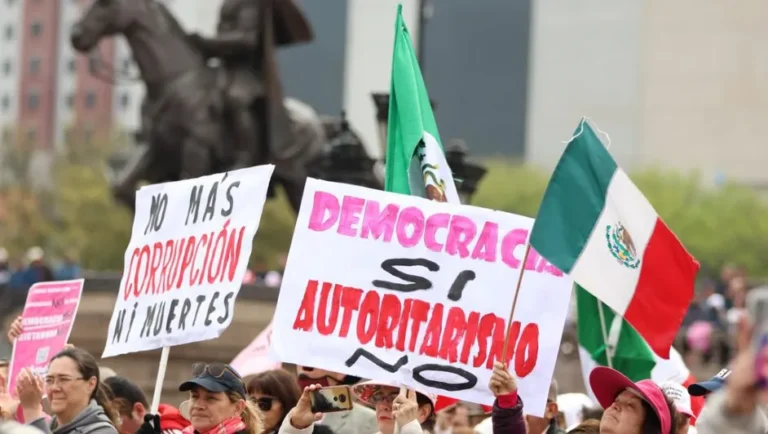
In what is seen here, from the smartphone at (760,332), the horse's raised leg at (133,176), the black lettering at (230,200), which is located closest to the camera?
the smartphone at (760,332)

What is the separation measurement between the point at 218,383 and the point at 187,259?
98cm

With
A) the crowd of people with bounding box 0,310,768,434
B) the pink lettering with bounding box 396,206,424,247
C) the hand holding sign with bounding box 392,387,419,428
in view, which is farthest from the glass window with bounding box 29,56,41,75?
the hand holding sign with bounding box 392,387,419,428

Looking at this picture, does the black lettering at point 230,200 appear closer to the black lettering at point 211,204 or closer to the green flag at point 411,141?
the black lettering at point 211,204

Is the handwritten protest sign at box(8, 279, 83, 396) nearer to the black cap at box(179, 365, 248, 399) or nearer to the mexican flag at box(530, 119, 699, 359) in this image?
the black cap at box(179, 365, 248, 399)

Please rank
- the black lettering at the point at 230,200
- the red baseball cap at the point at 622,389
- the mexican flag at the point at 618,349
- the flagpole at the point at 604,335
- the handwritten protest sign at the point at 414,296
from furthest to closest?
the mexican flag at the point at 618,349 → the flagpole at the point at 604,335 → the black lettering at the point at 230,200 → the handwritten protest sign at the point at 414,296 → the red baseball cap at the point at 622,389

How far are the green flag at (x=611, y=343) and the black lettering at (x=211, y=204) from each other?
2.51 metres

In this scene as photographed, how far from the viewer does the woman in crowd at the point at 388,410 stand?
6.07 m

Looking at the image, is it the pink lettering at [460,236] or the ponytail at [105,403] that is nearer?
the pink lettering at [460,236]

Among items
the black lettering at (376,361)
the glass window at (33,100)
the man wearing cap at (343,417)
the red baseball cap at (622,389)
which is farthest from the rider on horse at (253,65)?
the glass window at (33,100)

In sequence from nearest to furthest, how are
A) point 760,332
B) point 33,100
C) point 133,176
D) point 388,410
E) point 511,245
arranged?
point 760,332, point 388,410, point 511,245, point 133,176, point 33,100

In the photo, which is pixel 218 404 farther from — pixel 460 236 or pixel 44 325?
pixel 44 325

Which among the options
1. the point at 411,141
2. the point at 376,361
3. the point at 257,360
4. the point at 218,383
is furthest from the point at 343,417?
the point at 257,360

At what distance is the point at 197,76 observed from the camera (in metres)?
19.2

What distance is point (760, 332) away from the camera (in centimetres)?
359
